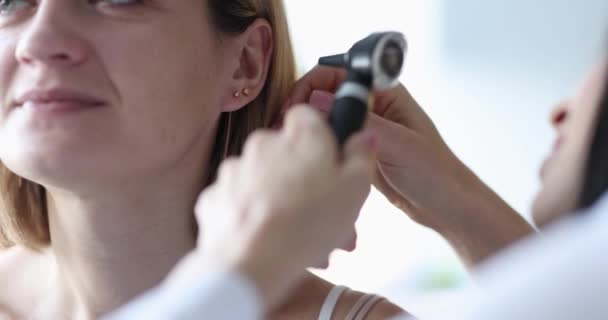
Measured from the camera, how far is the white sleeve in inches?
20.8

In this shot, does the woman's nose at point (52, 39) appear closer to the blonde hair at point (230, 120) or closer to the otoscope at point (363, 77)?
Result: the blonde hair at point (230, 120)

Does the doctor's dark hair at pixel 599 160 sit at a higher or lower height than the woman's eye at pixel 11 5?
higher

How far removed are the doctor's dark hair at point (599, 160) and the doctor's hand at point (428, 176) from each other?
53 cm

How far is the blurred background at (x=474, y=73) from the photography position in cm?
209

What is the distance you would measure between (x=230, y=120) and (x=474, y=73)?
1.19m

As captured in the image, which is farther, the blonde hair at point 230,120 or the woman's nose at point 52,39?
the blonde hair at point 230,120

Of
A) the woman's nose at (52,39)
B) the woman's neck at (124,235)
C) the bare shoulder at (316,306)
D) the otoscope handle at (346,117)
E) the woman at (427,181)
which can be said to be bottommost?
the bare shoulder at (316,306)

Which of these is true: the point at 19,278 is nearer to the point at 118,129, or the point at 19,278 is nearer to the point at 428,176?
the point at 118,129

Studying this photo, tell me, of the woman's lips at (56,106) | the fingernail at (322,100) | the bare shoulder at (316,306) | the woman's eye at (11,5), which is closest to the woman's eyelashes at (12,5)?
the woman's eye at (11,5)

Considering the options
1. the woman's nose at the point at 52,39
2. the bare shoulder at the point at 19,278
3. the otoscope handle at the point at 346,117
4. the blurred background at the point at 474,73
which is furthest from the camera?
the blurred background at the point at 474,73

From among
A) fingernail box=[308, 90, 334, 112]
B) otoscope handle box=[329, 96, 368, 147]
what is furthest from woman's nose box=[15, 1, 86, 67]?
otoscope handle box=[329, 96, 368, 147]

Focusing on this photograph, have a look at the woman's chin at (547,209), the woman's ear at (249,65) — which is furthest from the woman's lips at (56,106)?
the woman's chin at (547,209)

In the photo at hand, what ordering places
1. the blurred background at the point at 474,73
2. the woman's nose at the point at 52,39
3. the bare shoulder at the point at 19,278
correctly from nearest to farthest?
1. the woman's nose at the point at 52,39
2. the bare shoulder at the point at 19,278
3. the blurred background at the point at 474,73

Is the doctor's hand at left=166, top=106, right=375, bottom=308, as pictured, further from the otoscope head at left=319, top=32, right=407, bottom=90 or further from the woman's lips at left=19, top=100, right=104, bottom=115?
the woman's lips at left=19, top=100, right=104, bottom=115
